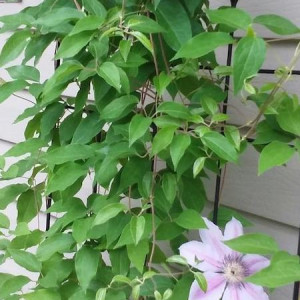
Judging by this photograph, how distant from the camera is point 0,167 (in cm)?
125

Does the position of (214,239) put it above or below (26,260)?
above

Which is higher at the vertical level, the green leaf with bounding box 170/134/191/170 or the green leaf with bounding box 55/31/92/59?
the green leaf with bounding box 55/31/92/59

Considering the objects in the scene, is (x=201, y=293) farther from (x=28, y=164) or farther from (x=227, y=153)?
(x=28, y=164)

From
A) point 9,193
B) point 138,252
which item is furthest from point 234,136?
point 9,193

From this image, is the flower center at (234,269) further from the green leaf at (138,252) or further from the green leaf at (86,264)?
the green leaf at (86,264)

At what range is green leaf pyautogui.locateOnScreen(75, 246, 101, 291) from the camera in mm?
1027

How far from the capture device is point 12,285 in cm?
115

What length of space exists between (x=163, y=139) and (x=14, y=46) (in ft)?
1.30

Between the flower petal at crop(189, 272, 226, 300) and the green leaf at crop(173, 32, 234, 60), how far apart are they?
390mm

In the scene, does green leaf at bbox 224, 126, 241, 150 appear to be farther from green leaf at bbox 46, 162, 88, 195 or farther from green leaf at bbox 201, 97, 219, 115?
green leaf at bbox 46, 162, 88, 195

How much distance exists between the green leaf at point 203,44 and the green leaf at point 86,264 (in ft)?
1.52

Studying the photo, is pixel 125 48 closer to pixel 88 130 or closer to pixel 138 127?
pixel 138 127

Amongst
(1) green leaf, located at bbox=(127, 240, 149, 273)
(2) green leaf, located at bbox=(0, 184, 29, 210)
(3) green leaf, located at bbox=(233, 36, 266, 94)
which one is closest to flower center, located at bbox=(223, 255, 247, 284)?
(1) green leaf, located at bbox=(127, 240, 149, 273)

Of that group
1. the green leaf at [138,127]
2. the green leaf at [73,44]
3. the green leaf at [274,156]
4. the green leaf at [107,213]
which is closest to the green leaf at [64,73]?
the green leaf at [73,44]
